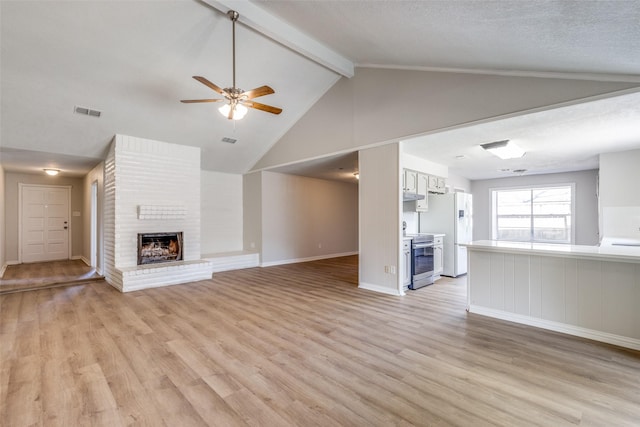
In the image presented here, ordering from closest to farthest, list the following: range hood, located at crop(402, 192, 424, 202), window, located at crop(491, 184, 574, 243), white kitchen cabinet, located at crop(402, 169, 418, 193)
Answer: white kitchen cabinet, located at crop(402, 169, 418, 193) → range hood, located at crop(402, 192, 424, 202) → window, located at crop(491, 184, 574, 243)

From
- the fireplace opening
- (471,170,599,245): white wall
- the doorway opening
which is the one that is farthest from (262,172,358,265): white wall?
(471,170,599,245): white wall

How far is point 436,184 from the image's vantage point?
5.88m

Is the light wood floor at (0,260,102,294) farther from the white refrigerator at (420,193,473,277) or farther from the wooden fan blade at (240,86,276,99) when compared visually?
the white refrigerator at (420,193,473,277)

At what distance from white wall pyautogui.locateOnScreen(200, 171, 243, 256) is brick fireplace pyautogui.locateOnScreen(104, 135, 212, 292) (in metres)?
1.07

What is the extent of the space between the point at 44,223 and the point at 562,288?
11460mm

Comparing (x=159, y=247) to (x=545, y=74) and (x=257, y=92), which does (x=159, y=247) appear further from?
(x=545, y=74)

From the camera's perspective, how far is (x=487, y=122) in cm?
356

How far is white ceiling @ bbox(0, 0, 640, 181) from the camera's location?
231 centimetres

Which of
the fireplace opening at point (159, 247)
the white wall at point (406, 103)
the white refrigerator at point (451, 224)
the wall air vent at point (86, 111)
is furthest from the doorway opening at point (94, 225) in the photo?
the white refrigerator at point (451, 224)

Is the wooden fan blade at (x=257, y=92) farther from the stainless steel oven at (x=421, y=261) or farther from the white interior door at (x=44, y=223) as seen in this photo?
the white interior door at (x=44, y=223)

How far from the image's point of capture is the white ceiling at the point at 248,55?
91.1 inches

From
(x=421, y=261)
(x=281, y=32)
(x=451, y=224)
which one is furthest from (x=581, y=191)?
(x=281, y=32)

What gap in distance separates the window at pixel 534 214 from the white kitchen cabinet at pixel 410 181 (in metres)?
4.65

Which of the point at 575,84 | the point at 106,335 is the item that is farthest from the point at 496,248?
the point at 106,335
